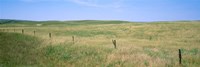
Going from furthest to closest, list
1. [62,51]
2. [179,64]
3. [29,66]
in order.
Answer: [62,51]
[29,66]
[179,64]

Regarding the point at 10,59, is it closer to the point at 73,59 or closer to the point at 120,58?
the point at 73,59

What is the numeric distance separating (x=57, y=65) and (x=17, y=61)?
97.8 inches

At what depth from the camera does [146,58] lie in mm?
14359

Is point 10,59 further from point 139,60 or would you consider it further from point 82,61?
point 139,60

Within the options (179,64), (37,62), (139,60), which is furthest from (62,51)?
(179,64)

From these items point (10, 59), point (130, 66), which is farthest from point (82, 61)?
point (10, 59)

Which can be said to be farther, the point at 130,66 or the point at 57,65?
the point at 57,65

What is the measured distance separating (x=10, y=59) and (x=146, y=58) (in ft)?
25.9

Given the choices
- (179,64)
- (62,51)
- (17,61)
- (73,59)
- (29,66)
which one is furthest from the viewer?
(62,51)

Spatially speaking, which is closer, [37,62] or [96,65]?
[96,65]

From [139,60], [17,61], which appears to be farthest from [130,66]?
[17,61]

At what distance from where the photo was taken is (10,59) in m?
15.6

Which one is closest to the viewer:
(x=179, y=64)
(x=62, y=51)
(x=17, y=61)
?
(x=179, y=64)

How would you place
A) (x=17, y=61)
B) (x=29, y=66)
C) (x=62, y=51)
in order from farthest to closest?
(x=62, y=51)
(x=17, y=61)
(x=29, y=66)
